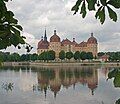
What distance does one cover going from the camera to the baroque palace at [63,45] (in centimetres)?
9281

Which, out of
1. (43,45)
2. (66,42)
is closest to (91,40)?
(66,42)

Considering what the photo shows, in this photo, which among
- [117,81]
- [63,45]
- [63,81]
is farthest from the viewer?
[63,45]

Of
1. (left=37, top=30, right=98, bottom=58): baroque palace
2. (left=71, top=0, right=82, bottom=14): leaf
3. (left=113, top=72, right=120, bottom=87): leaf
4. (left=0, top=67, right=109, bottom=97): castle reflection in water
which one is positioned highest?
(left=37, top=30, right=98, bottom=58): baroque palace

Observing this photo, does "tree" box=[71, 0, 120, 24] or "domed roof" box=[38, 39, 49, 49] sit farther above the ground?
"domed roof" box=[38, 39, 49, 49]

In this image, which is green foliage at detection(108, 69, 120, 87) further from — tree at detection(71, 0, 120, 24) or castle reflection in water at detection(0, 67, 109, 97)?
castle reflection in water at detection(0, 67, 109, 97)

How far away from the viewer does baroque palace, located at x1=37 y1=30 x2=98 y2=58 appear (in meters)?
92.8

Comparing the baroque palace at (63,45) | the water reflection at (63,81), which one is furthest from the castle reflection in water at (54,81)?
the baroque palace at (63,45)

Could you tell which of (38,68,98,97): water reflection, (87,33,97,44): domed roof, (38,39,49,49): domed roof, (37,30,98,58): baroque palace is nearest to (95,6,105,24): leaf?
(38,68,98,97): water reflection

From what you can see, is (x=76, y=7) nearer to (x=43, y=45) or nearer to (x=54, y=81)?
(x=54, y=81)

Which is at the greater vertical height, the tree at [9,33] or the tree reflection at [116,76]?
the tree at [9,33]

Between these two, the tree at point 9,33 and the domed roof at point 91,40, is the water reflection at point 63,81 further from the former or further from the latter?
the domed roof at point 91,40

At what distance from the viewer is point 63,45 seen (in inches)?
3782

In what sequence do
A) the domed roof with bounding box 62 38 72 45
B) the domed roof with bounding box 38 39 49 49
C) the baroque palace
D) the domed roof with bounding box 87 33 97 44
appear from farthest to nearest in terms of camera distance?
the domed roof with bounding box 62 38 72 45, the domed roof with bounding box 87 33 97 44, the domed roof with bounding box 38 39 49 49, the baroque palace

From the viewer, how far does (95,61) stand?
85188 mm
